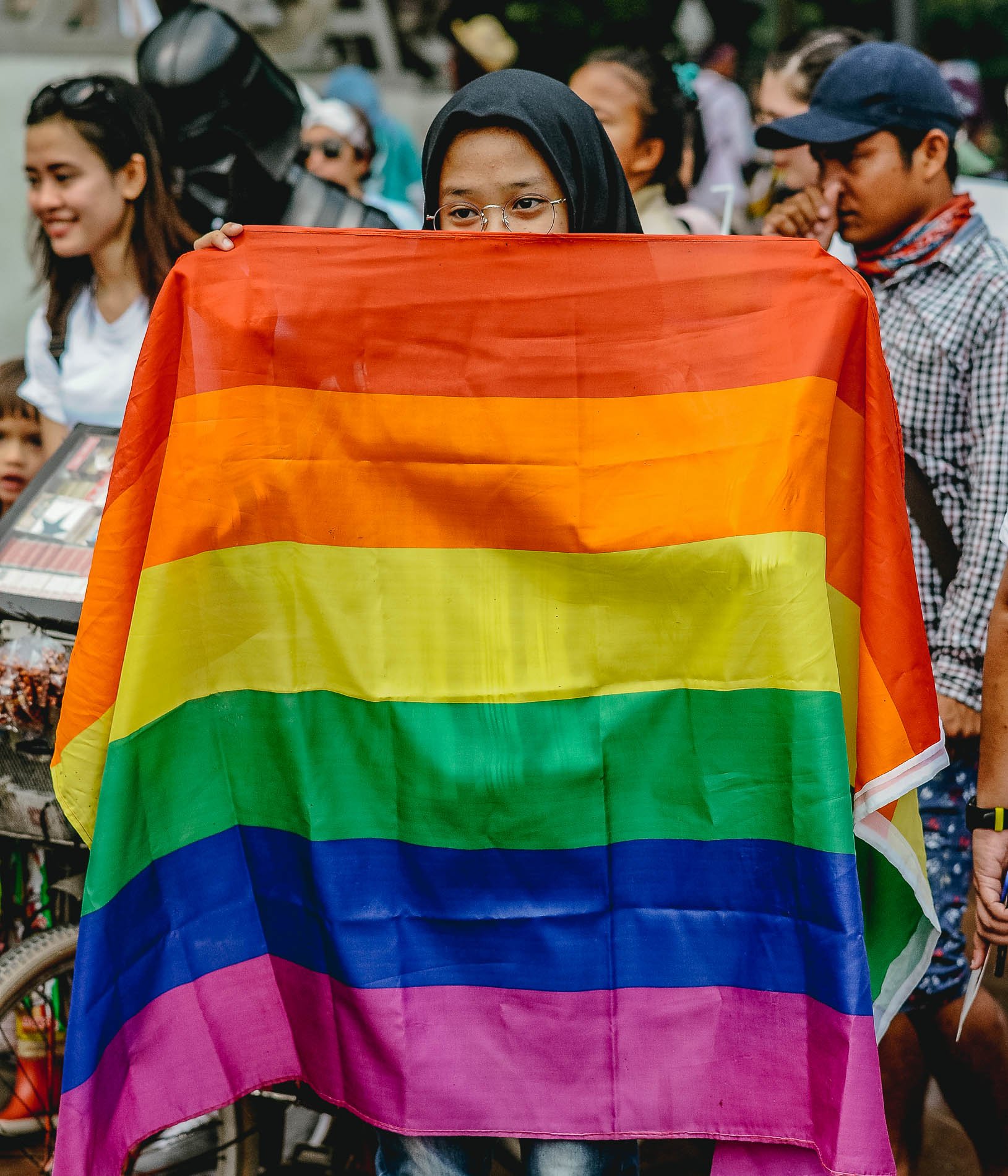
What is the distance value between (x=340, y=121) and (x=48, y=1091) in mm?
3927

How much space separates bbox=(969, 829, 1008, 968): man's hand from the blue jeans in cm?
67

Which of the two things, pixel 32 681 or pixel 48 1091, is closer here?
pixel 32 681

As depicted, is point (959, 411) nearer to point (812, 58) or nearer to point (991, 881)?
point (991, 881)

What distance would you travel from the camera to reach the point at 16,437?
12.0 ft

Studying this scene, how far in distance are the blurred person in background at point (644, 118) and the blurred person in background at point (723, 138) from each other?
2.18 metres

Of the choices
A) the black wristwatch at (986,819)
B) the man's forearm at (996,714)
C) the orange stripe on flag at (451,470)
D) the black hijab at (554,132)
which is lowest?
the black wristwatch at (986,819)

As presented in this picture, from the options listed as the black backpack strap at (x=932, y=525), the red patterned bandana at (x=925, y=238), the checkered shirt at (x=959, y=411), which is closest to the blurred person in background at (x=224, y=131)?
the red patterned bandana at (x=925, y=238)

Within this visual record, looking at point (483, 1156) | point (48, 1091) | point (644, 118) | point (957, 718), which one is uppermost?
point (644, 118)

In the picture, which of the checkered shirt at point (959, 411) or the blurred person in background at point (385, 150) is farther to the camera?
the blurred person in background at point (385, 150)

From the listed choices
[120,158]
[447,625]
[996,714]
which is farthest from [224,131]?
[996,714]

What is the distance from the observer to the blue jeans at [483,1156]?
195 cm

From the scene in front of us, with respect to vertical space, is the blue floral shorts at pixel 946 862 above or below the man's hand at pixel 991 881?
below

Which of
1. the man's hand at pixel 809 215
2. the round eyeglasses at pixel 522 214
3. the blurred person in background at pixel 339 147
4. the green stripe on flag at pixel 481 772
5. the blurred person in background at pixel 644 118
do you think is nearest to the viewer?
the green stripe on flag at pixel 481 772

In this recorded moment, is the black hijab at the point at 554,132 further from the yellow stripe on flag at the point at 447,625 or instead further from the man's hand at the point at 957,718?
the man's hand at the point at 957,718
